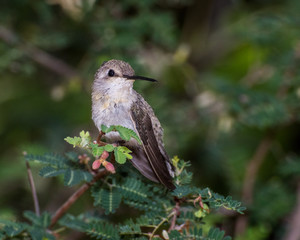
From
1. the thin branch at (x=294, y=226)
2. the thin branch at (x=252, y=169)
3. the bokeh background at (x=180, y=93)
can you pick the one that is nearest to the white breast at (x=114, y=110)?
the bokeh background at (x=180, y=93)

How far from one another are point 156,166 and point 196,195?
0.35 meters

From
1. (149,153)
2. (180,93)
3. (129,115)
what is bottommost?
(149,153)

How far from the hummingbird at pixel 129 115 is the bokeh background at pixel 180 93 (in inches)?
33.2

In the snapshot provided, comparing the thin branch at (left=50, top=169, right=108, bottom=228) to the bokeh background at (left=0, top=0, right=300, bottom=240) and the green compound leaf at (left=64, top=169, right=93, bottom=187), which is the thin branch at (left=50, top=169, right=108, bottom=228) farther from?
the bokeh background at (left=0, top=0, right=300, bottom=240)

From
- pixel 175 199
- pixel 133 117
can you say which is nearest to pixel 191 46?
pixel 133 117

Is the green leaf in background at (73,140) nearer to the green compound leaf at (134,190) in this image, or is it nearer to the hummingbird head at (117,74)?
the green compound leaf at (134,190)

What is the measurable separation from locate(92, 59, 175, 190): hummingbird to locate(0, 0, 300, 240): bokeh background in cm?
84

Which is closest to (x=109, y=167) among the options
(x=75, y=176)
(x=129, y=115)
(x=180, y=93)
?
(x=75, y=176)

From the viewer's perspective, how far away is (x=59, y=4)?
4.75 metres

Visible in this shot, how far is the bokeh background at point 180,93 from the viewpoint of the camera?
4.27m

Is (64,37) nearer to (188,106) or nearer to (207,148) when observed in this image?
(188,106)

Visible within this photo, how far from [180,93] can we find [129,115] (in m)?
2.62

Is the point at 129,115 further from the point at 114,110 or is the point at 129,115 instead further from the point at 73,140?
the point at 73,140

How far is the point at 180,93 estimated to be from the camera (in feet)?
17.5
